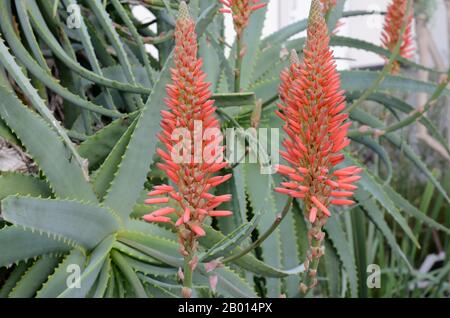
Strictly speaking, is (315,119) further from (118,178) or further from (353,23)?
(353,23)

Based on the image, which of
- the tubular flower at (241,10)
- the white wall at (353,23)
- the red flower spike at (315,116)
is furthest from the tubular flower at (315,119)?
the white wall at (353,23)

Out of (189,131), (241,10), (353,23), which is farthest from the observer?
(353,23)

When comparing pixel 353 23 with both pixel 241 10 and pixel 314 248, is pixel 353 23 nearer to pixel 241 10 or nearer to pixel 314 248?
pixel 241 10

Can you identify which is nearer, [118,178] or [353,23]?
[118,178]

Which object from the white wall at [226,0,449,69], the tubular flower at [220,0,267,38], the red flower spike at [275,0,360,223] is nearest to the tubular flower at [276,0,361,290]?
the red flower spike at [275,0,360,223]

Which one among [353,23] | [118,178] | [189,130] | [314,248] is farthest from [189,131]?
[353,23]

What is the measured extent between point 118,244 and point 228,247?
0.56 feet

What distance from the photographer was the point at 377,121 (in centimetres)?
89

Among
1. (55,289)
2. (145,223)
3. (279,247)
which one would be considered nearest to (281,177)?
(279,247)

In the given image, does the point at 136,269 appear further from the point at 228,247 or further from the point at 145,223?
the point at 228,247

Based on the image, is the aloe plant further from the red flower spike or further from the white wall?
the white wall

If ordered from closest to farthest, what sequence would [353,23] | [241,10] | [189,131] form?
[189,131], [241,10], [353,23]

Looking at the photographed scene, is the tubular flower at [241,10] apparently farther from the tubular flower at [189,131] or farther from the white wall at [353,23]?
the white wall at [353,23]

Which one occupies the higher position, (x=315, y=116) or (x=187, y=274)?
(x=315, y=116)
